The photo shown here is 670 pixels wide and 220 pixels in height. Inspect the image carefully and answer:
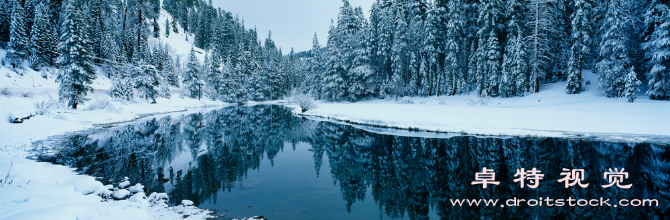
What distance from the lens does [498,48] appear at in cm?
3123

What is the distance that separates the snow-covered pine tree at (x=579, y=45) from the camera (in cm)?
2639

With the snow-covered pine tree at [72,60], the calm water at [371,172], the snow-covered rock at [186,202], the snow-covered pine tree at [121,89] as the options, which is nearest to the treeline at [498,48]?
the calm water at [371,172]

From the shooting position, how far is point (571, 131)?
1466 centimetres

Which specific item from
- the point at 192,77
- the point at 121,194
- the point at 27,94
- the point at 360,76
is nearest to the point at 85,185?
the point at 121,194

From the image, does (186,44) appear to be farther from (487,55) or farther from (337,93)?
(487,55)

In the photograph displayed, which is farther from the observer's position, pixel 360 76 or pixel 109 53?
pixel 109 53

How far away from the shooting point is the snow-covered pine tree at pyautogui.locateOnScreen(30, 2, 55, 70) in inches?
1607

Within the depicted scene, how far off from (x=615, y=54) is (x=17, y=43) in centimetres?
6869

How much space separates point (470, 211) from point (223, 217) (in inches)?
222

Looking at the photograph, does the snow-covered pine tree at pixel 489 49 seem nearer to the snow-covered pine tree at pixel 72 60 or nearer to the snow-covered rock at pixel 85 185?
the snow-covered rock at pixel 85 185

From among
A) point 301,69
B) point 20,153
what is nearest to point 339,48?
point 20,153

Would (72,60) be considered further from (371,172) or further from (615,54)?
(615,54)

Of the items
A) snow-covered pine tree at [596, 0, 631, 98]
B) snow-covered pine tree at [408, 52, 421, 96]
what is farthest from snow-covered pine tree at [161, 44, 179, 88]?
snow-covered pine tree at [596, 0, 631, 98]

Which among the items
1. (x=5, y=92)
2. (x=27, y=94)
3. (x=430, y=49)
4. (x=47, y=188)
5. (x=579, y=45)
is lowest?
(x=47, y=188)
